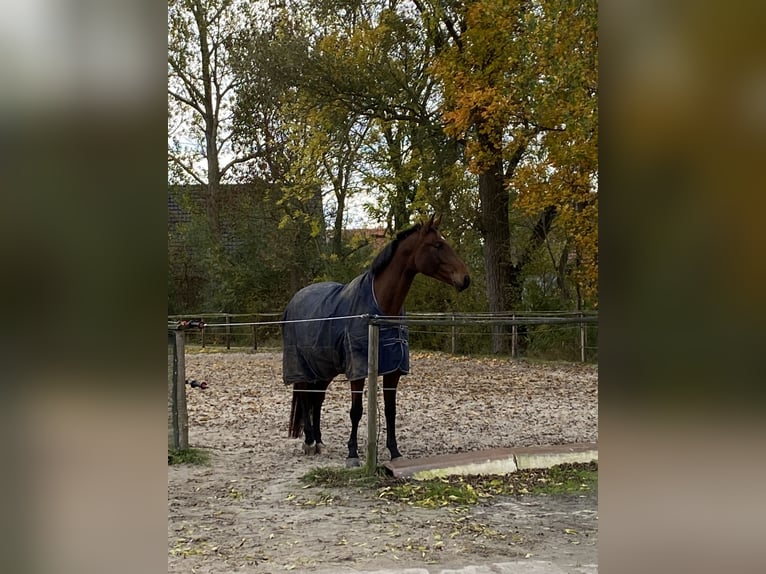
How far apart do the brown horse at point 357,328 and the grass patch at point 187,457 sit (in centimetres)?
67

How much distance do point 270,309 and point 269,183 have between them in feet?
7.58

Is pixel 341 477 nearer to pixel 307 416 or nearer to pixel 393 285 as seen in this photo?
pixel 307 416

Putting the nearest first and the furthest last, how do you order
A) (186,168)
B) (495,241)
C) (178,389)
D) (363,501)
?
1. (363,501)
2. (178,389)
3. (495,241)
4. (186,168)

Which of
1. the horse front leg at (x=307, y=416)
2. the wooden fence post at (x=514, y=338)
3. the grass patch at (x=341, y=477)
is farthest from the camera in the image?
the wooden fence post at (x=514, y=338)

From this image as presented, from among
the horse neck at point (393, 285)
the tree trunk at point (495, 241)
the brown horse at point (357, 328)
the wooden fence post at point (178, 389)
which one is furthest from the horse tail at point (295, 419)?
the tree trunk at point (495, 241)

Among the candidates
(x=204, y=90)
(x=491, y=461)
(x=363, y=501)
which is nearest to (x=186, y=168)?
(x=204, y=90)

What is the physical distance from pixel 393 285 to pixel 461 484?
1.40 m

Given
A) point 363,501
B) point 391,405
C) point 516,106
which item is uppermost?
point 516,106

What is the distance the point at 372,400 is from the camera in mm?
A: 4062

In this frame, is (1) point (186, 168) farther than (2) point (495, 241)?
Yes

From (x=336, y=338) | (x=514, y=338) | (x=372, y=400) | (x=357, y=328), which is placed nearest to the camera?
(x=372, y=400)

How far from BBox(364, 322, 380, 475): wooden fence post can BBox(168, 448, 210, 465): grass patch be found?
1308mm

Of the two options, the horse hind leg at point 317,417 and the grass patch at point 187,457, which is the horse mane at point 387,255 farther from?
the grass patch at point 187,457

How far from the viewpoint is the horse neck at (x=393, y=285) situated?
4410 millimetres
